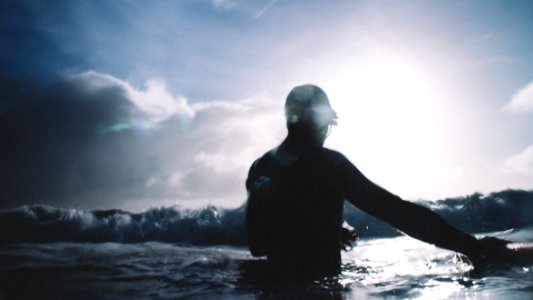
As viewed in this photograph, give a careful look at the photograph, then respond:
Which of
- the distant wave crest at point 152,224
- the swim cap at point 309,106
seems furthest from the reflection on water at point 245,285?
the distant wave crest at point 152,224

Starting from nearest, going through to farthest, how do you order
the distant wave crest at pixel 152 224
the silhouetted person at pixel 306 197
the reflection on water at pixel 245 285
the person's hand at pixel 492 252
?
the person's hand at pixel 492 252 < the reflection on water at pixel 245 285 < the silhouetted person at pixel 306 197 < the distant wave crest at pixel 152 224

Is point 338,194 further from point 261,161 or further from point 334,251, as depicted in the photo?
point 261,161

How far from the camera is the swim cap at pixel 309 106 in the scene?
2385 mm

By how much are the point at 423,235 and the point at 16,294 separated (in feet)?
10.0

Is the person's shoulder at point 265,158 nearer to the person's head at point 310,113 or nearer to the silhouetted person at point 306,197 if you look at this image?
the silhouetted person at point 306,197

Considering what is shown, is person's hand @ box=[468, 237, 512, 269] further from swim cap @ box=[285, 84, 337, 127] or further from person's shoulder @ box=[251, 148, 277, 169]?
person's shoulder @ box=[251, 148, 277, 169]

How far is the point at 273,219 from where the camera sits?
2348mm

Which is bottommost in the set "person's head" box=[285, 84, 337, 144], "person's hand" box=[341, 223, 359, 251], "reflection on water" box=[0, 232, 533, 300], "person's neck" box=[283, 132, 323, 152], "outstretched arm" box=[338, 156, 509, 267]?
"reflection on water" box=[0, 232, 533, 300]

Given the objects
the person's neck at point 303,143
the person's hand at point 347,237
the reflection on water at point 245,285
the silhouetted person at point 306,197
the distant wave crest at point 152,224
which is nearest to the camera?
the reflection on water at point 245,285

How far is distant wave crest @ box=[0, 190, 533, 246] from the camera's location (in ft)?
34.4

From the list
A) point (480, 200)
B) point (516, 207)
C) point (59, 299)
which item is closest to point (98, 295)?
point (59, 299)

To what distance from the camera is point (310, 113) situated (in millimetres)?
2385

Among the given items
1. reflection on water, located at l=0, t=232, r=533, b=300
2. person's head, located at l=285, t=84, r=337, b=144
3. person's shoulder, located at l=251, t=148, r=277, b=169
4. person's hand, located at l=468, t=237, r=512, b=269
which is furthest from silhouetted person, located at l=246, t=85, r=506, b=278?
person's hand, located at l=468, t=237, r=512, b=269

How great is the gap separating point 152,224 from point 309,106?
1113 centimetres
